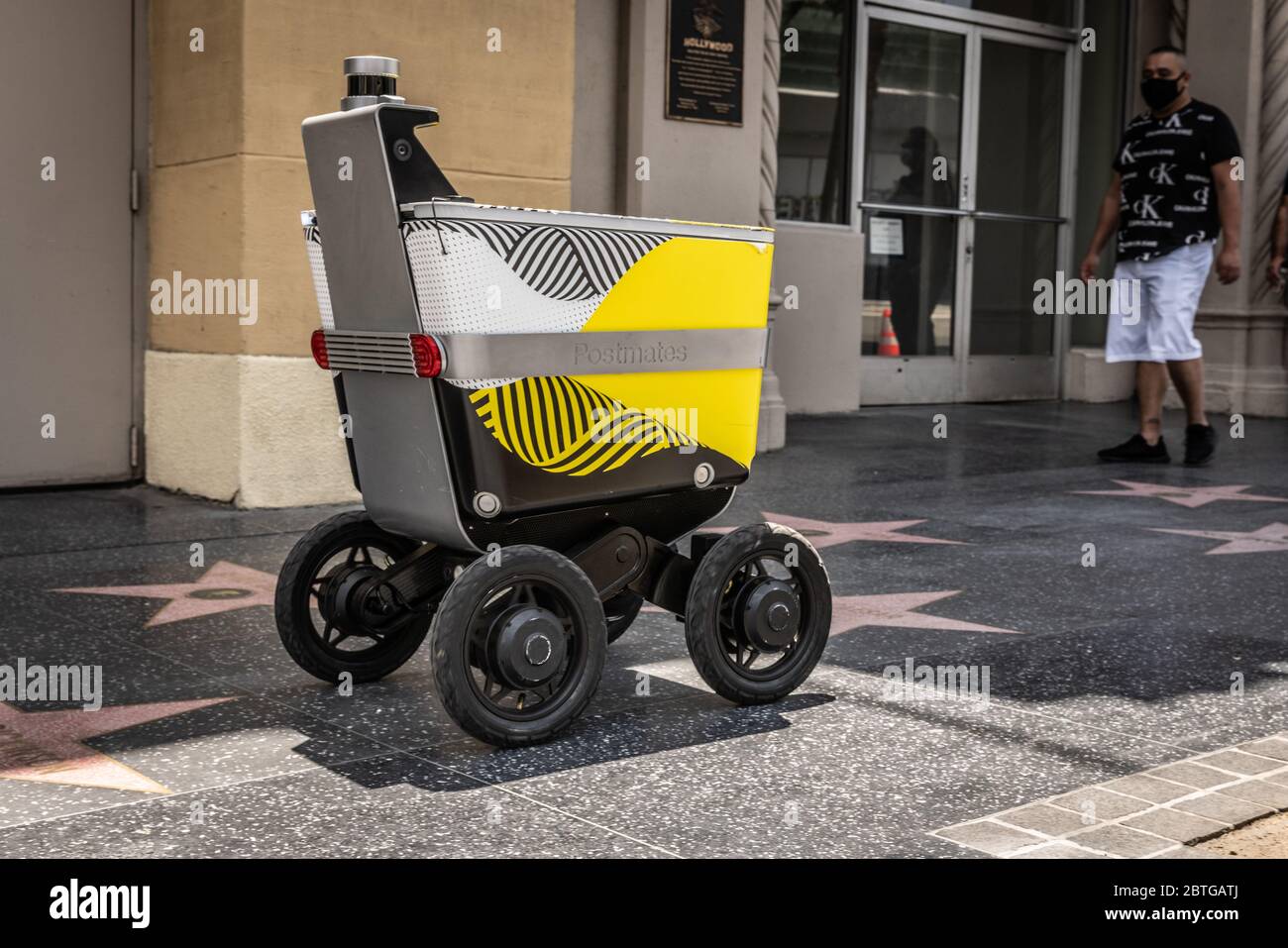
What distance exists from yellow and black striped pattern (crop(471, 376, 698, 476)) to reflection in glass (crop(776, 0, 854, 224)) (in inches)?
308

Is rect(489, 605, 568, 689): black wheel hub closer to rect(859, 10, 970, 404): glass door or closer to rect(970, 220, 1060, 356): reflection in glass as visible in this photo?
rect(859, 10, 970, 404): glass door

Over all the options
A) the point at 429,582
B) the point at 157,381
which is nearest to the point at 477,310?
the point at 429,582

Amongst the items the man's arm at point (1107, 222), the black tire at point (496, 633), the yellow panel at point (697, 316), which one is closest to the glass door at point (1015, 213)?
the man's arm at point (1107, 222)

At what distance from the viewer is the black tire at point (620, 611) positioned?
3.85 meters

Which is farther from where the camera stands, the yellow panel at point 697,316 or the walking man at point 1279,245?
the walking man at point 1279,245

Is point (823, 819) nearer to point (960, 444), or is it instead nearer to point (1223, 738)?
point (1223, 738)

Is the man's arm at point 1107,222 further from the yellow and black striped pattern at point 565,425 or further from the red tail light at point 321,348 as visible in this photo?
the red tail light at point 321,348

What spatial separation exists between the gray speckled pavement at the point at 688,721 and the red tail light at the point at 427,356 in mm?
754

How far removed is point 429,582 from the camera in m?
3.54

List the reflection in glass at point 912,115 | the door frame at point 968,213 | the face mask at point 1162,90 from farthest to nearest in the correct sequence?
1. the reflection in glass at point 912,115
2. the door frame at point 968,213
3. the face mask at point 1162,90

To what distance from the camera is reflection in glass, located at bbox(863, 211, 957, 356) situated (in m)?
11.7

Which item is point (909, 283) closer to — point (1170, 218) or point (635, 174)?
point (635, 174)

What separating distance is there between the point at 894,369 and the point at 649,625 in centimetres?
779

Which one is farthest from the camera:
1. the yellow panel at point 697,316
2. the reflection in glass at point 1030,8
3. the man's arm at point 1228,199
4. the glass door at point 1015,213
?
the glass door at point 1015,213
